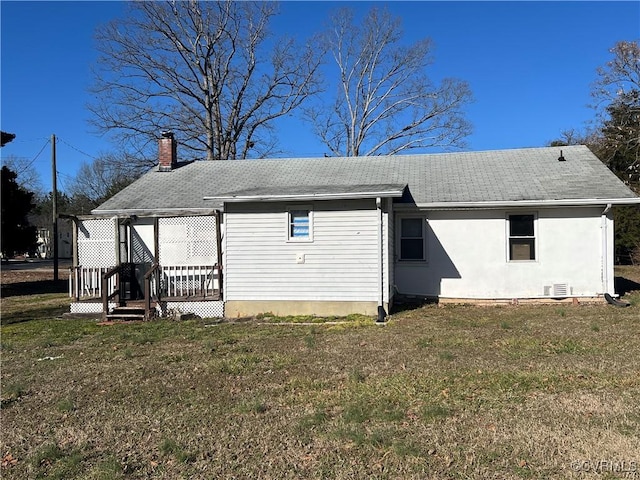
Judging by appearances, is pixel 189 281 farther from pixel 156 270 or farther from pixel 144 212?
pixel 144 212

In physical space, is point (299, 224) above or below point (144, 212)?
below

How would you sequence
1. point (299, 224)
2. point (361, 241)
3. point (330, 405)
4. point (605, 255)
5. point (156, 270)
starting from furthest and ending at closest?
1. point (605, 255)
2. point (156, 270)
3. point (299, 224)
4. point (361, 241)
5. point (330, 405)

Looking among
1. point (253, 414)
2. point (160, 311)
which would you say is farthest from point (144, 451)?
point (160, 311)

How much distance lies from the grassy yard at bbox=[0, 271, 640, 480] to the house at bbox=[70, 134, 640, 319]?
2205 millimetres

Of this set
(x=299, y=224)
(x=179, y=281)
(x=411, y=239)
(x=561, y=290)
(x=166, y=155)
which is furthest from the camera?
(x=166, y=155)

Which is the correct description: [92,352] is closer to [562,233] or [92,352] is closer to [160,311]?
[160,311]

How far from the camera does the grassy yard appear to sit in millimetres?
3762

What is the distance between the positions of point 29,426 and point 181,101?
2702 cm

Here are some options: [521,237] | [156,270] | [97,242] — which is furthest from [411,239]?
[97,242]

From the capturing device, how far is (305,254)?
1098 centimetres

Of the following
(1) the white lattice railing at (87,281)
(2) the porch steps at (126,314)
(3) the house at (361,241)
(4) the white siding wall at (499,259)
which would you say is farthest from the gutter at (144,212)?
(4) the white siding wall at (499,259)

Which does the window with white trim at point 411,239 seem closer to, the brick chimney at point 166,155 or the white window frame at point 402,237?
the white window frame at point 402,237

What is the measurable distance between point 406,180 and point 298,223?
4.40m

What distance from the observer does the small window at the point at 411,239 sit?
1310 centimetres
